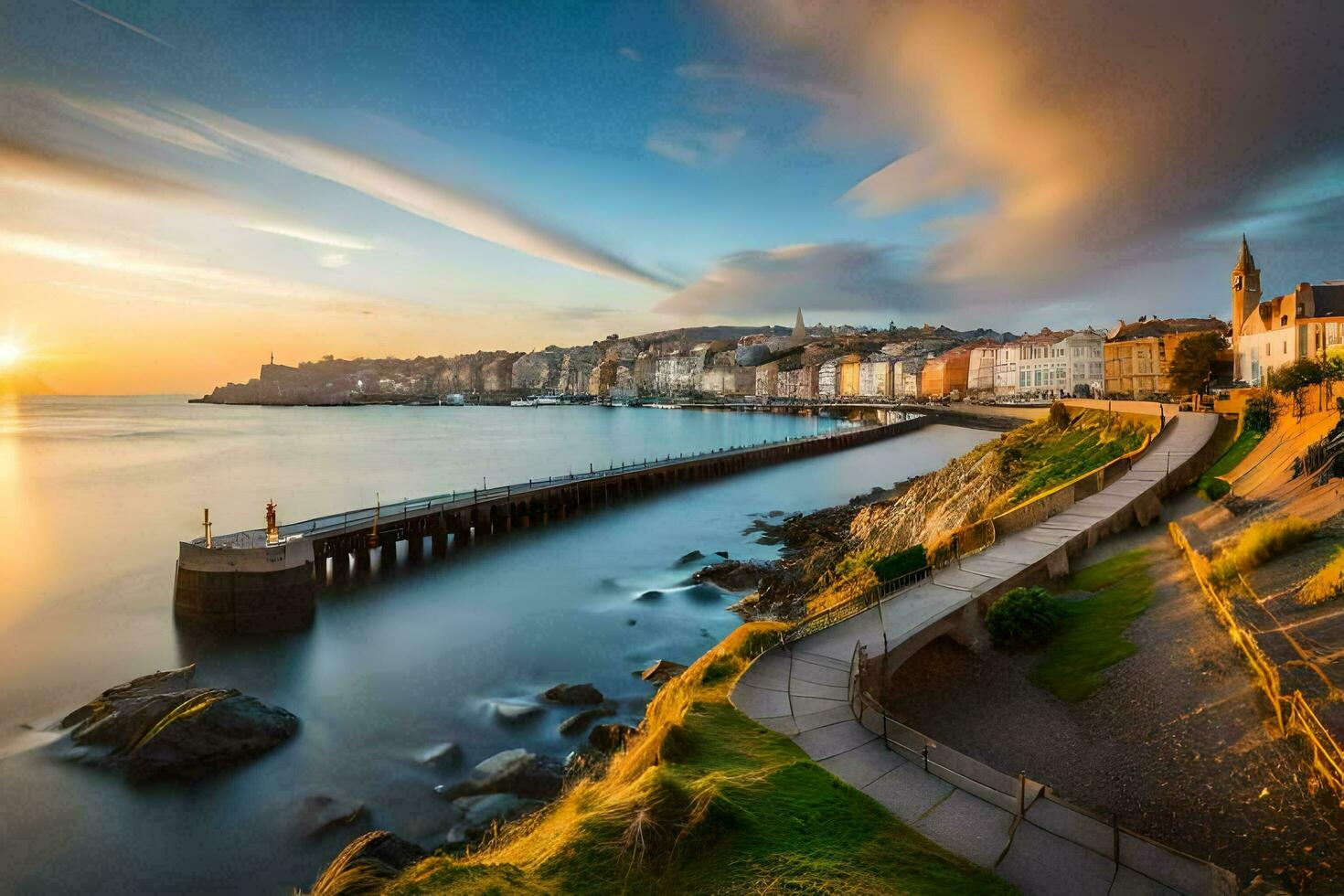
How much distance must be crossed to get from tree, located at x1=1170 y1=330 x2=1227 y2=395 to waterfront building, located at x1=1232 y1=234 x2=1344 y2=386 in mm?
2458

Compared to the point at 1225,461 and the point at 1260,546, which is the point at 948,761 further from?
the point at 1225,461

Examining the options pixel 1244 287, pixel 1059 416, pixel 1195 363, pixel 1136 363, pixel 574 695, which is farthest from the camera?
pixel 1136 363

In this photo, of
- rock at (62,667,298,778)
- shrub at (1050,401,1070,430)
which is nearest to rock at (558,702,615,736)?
rock at (62,667,298,778)

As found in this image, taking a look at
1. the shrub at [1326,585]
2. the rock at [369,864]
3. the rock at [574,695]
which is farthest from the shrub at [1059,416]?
the rock at [369,864]

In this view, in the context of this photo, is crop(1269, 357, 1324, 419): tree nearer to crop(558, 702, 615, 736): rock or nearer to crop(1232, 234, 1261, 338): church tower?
crop(558, 702, 615, 736): rock

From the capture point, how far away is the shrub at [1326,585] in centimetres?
1324

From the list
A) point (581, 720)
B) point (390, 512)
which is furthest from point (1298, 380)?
point (390, 512)

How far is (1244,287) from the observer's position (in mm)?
71500

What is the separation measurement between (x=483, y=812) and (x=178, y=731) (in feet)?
26.3

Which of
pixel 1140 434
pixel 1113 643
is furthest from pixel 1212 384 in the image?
pixel 1113 643

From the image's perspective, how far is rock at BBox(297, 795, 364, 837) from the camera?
15.2 m

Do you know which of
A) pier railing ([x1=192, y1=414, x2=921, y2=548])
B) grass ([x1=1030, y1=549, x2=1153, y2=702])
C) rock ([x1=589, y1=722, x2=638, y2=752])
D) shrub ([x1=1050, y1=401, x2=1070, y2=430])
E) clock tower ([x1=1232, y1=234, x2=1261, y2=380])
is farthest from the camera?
clock tower ([x1=1232, y1=234, x2=1261, y2=380])

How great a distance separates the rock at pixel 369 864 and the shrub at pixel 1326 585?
52.9ft

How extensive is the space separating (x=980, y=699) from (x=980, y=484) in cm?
2008
